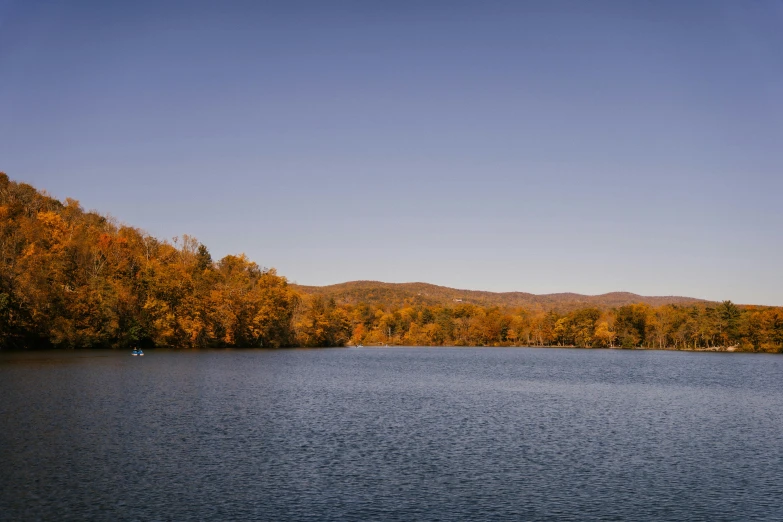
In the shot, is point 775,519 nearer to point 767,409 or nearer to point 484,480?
point 484,480

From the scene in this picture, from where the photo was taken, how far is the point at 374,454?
25.9 meters

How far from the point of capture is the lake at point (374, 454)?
18812 mm

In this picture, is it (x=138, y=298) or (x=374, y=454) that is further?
(x=138, y=298)

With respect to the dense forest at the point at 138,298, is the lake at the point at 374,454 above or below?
below

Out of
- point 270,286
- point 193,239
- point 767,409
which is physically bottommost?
point 767,409

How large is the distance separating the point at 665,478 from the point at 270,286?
398 feet

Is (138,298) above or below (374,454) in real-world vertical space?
above

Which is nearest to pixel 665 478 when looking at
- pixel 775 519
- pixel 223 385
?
pixel 775 519

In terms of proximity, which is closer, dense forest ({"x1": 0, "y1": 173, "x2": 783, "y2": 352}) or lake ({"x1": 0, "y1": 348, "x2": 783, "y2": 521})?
lake ({"x1": 0, "y1": 348, "x2": 783, "y2": 521})

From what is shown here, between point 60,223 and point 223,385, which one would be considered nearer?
point 223,385

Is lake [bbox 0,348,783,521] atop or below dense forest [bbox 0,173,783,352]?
below

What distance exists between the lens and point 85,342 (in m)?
94.5

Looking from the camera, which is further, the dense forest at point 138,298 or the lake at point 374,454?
the dense forest at point 138,298

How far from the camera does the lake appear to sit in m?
18.8
